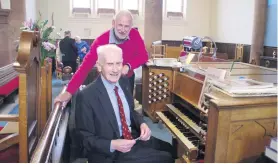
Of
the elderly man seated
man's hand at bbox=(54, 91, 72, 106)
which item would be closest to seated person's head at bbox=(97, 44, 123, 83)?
the elderly man seated

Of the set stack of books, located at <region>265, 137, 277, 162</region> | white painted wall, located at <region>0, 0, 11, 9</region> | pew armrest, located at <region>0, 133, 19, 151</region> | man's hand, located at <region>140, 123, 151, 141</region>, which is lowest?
pew armrest, located at <region>0, 133, 19, 151</region>

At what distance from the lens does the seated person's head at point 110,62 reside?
6.22 feet

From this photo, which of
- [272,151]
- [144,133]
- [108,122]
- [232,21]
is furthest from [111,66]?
[232,21]

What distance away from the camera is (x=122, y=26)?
247 cm

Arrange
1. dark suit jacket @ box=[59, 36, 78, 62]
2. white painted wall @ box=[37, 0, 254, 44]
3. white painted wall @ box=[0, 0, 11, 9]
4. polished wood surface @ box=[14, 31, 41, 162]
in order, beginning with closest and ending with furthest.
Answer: polished wood surface @ box=[14, 31, 41, 162], white painted wall @ box=[0, 0, 11, 9], dark suit jacket @ box=[59, 36, 78, 62], white painted wall @ box=[37, 0, 254, 44]

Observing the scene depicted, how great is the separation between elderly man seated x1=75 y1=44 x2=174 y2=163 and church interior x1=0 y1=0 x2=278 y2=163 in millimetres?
197

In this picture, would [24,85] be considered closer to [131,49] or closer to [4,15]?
[131,49]

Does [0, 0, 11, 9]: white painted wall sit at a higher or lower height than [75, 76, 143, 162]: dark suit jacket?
higher

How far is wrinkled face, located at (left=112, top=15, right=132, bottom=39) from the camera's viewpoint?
2.42m

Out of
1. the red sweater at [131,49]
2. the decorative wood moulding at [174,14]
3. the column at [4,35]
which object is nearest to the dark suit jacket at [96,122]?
the red sweater at [131,49]

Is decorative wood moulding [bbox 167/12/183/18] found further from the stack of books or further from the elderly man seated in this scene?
the stack of books

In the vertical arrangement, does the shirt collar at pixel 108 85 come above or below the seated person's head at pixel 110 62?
below

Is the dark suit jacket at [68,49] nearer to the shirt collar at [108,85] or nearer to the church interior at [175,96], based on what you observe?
the church interior at [175,96]

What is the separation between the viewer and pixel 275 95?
69.2 inches
